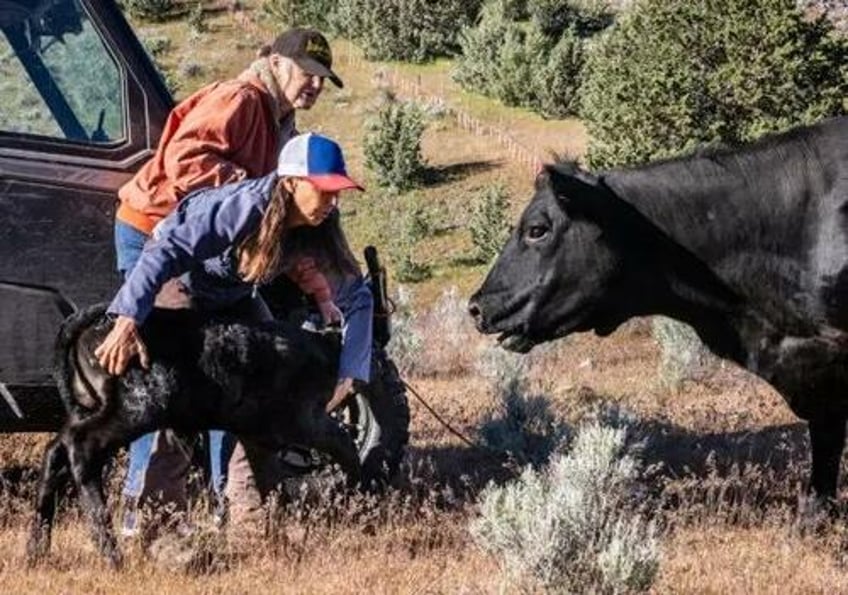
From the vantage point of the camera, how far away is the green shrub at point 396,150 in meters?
32.5

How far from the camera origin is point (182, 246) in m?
4.68

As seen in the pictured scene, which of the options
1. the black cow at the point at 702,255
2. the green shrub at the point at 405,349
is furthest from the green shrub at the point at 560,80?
the black cow at the point at 702,255

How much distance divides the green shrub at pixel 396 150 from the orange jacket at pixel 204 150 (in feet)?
89.0

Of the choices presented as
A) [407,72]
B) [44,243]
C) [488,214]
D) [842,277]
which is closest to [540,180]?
[842,277]

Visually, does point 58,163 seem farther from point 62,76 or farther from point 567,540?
point 567,540

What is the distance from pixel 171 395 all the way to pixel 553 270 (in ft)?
6.32

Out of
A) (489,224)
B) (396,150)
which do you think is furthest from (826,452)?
(396,150)

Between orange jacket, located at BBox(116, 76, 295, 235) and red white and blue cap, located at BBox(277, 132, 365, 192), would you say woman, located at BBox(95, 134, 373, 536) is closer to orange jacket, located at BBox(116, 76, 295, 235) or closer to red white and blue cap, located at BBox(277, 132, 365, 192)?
red white and blue cap, located at BBox(277, 132, 365, 192)

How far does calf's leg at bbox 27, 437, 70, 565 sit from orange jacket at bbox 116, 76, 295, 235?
1.03m

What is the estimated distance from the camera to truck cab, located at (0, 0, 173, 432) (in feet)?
18.8

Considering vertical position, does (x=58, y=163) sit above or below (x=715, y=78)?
Result: below

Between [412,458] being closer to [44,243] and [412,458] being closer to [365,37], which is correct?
[44,243]

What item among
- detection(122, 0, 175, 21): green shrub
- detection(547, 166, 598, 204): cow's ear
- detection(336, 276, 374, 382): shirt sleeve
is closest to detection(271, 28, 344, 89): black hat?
detection(336, 276, 374, 382): shirt sleeve

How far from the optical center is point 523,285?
5898 millimetres
